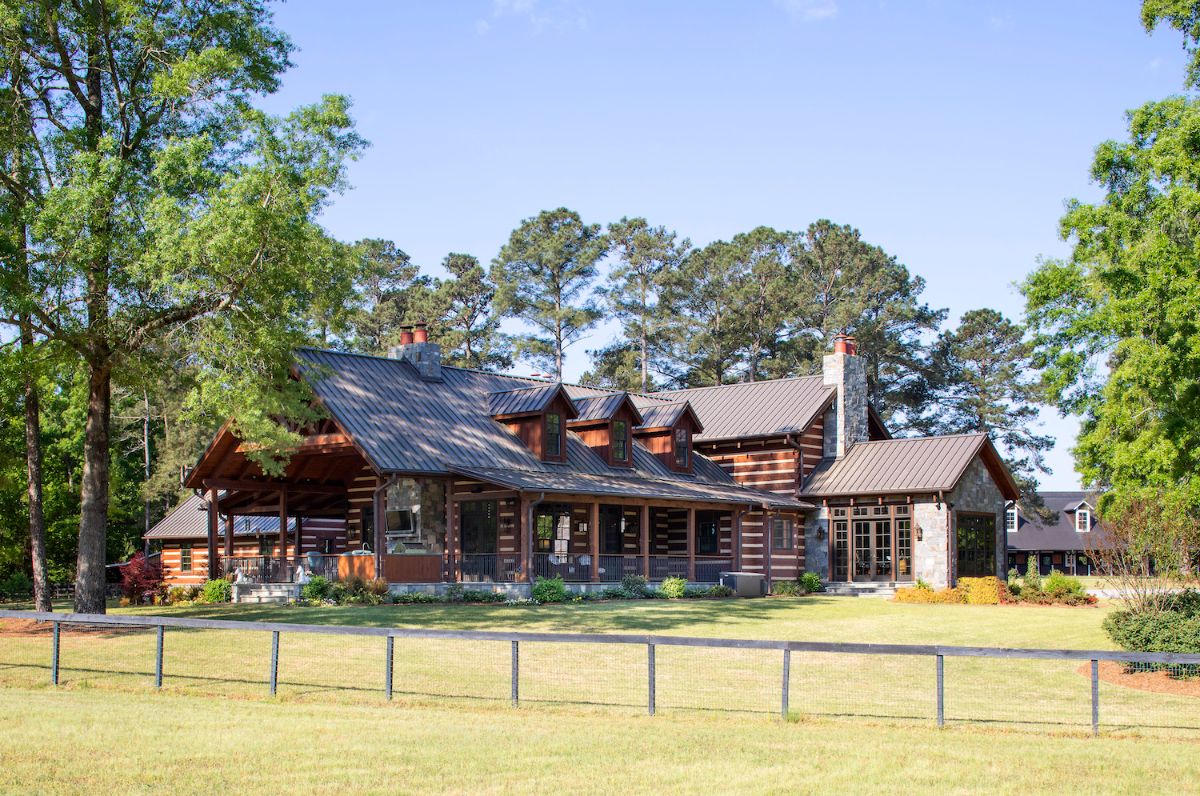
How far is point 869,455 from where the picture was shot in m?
41.8

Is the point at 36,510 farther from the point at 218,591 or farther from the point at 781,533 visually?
the point at 781,533

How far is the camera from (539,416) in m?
37.0

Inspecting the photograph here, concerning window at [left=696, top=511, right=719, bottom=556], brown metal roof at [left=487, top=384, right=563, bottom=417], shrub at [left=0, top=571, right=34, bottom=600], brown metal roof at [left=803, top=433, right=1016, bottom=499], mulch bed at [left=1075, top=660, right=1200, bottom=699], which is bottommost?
shrub at [left=0, top=571, right=34, bottom=600]

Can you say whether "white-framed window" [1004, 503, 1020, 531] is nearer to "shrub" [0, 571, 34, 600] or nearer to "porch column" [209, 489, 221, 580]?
"porch column" [209, 489, 221, 580]

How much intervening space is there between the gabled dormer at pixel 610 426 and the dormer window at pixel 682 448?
7.17ft

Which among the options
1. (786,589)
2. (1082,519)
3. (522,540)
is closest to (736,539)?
(786,589)

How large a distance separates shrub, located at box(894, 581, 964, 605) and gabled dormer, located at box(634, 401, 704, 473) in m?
8.70

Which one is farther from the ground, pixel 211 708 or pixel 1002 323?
pixel 1002 323

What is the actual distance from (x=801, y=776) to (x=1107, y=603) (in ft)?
85.1

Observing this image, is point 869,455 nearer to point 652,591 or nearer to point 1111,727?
point 652,591

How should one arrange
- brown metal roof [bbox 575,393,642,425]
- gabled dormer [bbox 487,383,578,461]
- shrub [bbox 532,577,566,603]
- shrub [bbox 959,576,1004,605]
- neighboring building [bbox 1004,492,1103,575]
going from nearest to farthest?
shrub [bbox 532,577,566,603], shrub [bbox 959,576,1004,605], gabled dormer [bbox 487,383,578,461], brown metal roof [bbox 575,393,642,425], neighboring building [bbox 1004,492,1103,575]

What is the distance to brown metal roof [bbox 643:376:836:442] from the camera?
4256 cm

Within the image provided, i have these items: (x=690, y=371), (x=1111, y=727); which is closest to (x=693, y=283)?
(x=690, y=371)

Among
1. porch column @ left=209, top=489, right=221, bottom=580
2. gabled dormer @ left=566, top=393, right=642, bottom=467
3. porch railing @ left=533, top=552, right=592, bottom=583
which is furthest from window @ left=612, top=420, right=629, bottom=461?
porch column @ left=209, top=489, right=221, bottom=580
